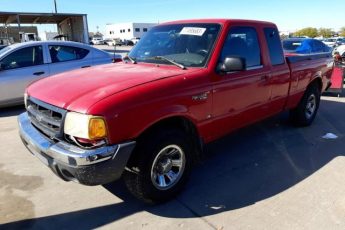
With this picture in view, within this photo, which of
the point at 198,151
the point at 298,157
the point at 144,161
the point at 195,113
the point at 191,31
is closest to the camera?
the point at 144,161

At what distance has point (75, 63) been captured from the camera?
7.98 m

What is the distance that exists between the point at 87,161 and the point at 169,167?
1030 mm

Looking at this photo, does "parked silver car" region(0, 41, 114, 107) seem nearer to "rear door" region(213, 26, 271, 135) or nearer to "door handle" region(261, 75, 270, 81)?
"rear door" region(213, 26, 271, 135)

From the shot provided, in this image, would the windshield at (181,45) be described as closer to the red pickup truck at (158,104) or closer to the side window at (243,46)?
the red pickup truck at (158,104)

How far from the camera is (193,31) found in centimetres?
407

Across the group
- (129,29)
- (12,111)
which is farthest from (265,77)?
(129,29)

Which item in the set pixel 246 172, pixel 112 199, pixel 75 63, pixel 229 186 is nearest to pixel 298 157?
pixel 246 172

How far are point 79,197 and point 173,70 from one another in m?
1.75

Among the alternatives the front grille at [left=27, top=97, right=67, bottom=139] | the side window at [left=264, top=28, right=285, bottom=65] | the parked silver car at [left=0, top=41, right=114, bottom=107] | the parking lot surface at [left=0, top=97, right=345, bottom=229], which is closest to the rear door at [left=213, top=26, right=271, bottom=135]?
the side window at [left=264, top=28, right=285, bottom=65]

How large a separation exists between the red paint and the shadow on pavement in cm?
396

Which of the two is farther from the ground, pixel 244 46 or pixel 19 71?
pixel 244 46

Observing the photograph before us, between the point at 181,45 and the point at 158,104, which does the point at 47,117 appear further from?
the point at 181,45

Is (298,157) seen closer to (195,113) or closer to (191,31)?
(195,113)

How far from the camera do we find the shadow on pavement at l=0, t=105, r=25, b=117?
23.8 ft
